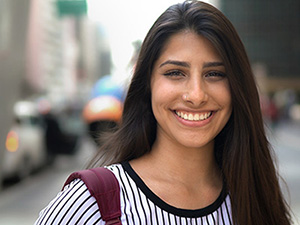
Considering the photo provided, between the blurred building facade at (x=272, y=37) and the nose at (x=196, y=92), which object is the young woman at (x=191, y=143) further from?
the blurred building facade at (x=272, y=37)

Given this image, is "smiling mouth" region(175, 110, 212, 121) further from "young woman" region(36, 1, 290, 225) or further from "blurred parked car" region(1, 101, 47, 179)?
"blurred parked car" region(1, 101, 47, 179)

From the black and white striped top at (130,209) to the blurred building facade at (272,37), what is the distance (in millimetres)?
85026

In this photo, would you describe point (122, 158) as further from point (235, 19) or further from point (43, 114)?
point (235, 19)

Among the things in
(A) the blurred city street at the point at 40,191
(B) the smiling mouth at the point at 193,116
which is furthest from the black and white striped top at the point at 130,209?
(A) the blurred city street at the point at 40,191

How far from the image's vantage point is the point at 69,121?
14.7 meters

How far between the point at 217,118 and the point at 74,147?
39.1 feet

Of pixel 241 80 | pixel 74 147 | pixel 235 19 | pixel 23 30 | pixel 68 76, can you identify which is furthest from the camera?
pixel 68 76

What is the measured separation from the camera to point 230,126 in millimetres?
2086

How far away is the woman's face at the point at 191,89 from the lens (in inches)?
71.4

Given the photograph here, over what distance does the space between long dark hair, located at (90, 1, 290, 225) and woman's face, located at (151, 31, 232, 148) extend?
0.11 ft

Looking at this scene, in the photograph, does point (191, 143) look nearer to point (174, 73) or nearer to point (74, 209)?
point (174, 73)

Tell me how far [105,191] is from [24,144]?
29.0ft

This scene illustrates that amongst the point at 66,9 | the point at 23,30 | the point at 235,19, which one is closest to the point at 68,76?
the point at 235,19

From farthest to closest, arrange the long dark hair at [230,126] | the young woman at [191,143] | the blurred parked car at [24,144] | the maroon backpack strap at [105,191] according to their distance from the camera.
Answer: the blurred parked car at [24,144], the long dark hair at [230,126], the young woman at [191,143], the maroon backpack strap at [105,191]
